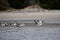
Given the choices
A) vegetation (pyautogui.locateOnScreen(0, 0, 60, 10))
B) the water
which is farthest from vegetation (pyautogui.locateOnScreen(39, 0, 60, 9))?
the water

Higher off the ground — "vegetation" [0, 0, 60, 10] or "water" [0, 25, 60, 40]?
"water" [0, 25, 60, 40]

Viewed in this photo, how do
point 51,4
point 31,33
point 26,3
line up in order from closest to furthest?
point 31,33 → point 51,4 → point 26,3

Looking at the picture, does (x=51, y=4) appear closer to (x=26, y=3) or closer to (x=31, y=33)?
(x=26, y=3)

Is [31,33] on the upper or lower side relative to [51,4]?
upper

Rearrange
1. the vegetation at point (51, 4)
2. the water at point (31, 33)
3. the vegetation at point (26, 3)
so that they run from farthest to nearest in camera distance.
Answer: the vegetation at point (26, 3) < the vegetation at point (51, 4) < the water at point (31, 33)

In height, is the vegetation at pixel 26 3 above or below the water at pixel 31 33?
→ below

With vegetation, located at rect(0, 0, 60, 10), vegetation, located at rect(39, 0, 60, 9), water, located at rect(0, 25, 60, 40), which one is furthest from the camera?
vegetation, located at rect(0, 0, 60, 10)

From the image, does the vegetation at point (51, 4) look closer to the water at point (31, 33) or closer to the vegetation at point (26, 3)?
the vegetation at point (26, 3)

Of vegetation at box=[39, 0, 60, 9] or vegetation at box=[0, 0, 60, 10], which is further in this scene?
vegetation at box=[0, 0, 60, 10]

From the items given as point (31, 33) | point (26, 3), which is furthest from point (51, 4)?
point (31, 33)

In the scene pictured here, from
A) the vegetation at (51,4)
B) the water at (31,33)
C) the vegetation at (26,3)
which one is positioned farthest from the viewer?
the vegetation at (26,3)

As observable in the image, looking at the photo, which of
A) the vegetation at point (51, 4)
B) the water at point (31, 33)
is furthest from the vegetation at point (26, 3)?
the water at point (31, 33)

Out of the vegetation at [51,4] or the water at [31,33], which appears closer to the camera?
the water at [31,33]

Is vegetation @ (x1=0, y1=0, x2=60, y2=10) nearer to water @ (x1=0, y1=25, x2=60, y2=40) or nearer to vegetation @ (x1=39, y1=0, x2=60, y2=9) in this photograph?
vegetation @ (x1=39, y1=0, x2=60, y2=9)
